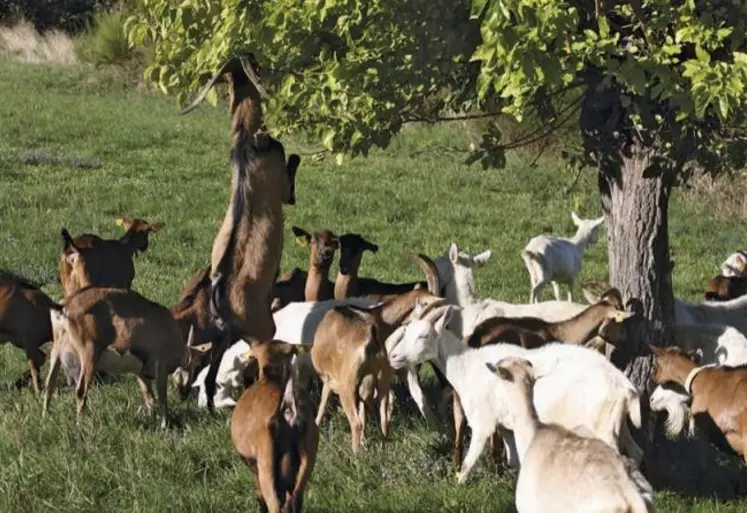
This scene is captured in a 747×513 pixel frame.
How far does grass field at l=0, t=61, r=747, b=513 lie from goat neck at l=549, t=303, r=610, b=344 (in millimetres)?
1047

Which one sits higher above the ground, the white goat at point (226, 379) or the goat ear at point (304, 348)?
the goat ear at point (304, 348)

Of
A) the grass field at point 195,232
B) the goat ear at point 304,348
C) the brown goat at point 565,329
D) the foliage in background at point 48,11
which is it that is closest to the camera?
the grass field at point 195,232

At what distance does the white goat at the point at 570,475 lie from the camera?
234 inches

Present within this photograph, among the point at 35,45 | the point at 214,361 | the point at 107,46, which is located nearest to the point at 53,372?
the point at 214,361

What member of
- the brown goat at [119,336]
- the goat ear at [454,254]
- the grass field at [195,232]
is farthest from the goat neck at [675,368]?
the goat ear at [454,254]

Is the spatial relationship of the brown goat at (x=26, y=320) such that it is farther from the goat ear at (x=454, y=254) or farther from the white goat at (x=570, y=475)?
the white goat at (x=570, y=475)

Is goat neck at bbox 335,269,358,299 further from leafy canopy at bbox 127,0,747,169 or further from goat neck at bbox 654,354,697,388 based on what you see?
goat neck at bbox 654,354,697,388

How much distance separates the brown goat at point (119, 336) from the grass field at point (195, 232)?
295 mm

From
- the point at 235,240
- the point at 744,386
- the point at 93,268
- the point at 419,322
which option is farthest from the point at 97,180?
the point at 744,386

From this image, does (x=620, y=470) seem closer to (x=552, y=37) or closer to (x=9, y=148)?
(x=552, y=37)

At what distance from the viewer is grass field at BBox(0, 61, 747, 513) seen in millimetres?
7840

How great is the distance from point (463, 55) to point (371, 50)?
0.49 m

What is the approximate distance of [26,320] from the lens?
1020cm

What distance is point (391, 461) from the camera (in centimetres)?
838
